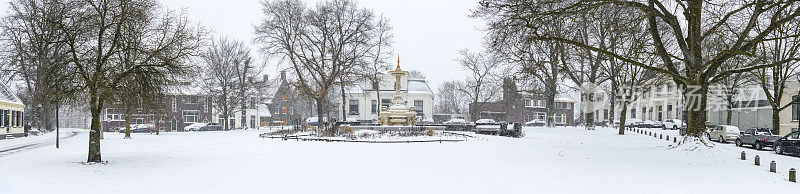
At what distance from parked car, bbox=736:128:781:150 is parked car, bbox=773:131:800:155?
184cm

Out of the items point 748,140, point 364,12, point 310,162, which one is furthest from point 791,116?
point 310,162

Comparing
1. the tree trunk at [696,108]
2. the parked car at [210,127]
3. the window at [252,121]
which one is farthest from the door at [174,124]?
the tree trunk at [696,108]

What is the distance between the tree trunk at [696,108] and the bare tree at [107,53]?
17.8 meters

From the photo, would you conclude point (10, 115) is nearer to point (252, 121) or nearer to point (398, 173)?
point (398, 173)

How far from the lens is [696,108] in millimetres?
18719

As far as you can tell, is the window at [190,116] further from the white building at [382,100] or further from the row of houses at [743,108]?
the row of houses at [743,108]

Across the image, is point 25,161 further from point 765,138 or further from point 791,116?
point 791,116

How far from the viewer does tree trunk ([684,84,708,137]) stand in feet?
60.0

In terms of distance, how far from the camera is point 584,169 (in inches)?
497

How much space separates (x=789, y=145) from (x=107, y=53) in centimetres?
2477

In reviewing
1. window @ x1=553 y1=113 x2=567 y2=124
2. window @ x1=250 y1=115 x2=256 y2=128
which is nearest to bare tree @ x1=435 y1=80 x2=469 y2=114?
window @ x1=553 y1=113 x2=567 y2=124

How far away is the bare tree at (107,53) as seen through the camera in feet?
45.0

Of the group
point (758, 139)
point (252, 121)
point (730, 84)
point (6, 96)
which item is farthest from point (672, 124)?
point (6, 96)

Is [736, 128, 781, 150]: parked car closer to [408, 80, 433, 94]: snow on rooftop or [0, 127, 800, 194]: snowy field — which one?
[0, 127, 800, 194]: snowy field
